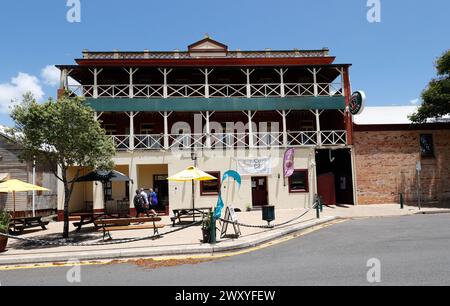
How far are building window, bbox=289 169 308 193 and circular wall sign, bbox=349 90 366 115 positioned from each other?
427 cm

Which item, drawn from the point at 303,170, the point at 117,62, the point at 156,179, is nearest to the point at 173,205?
the point at 156,179

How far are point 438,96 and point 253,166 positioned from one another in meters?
10.6

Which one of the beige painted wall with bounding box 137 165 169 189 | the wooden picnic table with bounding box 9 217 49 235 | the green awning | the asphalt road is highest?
the green awning

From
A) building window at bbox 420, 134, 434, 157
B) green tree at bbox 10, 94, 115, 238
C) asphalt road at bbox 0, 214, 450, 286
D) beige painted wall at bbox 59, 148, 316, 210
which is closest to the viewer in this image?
asphalt road at bbox 0, 214, 450, 286

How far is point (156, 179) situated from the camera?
20.6 meters

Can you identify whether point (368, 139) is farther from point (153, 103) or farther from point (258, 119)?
point (153, 103)

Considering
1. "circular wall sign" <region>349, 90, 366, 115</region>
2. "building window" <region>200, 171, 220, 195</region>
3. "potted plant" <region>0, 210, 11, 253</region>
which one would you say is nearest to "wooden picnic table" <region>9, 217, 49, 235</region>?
"potted plant" <region>0, 210, 11, 253</region>

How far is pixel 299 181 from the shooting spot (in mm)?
19016

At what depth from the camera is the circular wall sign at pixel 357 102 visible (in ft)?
58.0

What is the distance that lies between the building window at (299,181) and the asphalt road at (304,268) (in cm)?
938

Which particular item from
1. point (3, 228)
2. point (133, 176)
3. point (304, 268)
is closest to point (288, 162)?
point (133, 176)

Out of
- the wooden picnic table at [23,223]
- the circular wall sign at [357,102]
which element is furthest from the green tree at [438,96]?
the wooden picnic table at [23,223]

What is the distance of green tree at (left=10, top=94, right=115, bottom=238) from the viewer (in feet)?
32.6

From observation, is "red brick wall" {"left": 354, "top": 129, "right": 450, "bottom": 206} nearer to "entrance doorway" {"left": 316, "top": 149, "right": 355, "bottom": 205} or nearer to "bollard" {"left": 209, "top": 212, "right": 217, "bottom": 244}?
"entrance doorway" {"left": 316, "top": 149, "right": 355, "bottom": 205}
